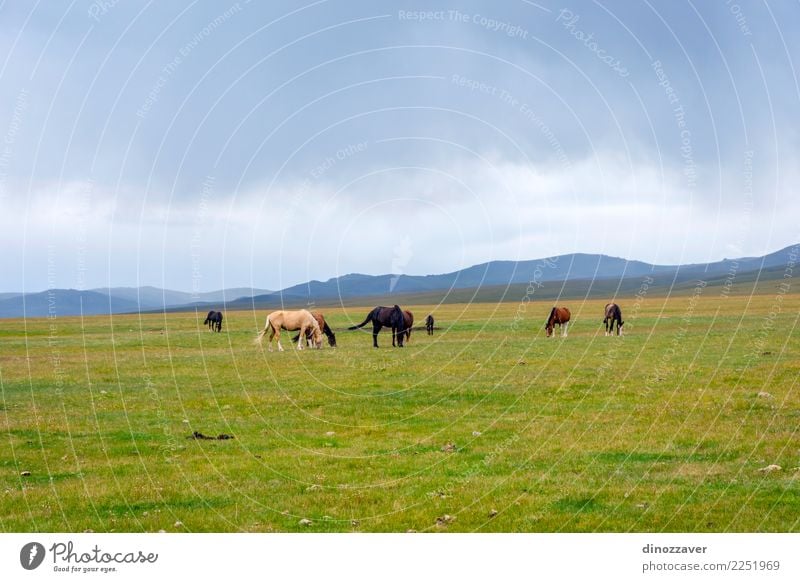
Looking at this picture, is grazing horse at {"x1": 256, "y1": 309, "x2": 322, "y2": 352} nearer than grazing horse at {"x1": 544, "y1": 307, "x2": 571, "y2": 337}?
Yes

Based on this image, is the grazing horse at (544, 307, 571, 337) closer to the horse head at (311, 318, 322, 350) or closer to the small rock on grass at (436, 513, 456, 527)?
the horse head at (311, 318, 322, 350)

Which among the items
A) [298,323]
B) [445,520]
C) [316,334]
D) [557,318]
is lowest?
[445,520]

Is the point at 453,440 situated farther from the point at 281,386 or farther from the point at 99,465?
the point at 281,386
